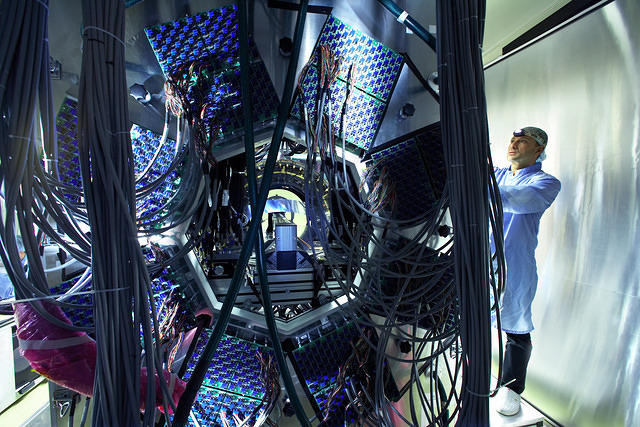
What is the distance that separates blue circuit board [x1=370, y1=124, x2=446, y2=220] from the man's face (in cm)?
116

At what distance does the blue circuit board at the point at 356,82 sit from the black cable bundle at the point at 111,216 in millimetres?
573

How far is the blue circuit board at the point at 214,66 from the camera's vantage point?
999 mm

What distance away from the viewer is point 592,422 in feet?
5.99

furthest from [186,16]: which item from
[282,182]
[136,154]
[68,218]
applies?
[282,182]

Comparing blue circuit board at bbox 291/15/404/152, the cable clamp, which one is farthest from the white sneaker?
the cable clamp

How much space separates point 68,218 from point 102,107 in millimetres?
310

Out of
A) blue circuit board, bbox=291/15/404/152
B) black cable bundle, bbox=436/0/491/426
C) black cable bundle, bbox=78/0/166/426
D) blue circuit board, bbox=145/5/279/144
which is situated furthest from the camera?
blue circuit board, bbox=291/15/404/152

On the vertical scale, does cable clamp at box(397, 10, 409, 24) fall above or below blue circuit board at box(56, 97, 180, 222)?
above

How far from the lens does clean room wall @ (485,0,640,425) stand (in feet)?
5.45

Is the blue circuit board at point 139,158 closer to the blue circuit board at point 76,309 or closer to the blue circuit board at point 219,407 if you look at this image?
the blue circuit board at point 76,309

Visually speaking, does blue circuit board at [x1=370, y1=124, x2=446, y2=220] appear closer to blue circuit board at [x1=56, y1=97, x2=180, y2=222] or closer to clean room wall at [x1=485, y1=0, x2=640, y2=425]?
blue circuit board at [x1=56, y1=97, x2=180, y2=222]

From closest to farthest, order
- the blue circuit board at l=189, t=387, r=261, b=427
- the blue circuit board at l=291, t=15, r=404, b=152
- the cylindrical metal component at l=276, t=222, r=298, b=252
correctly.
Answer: the blue circuit board at l=291, t=15, r=404, b=152, the blue circuit board at l=189, t=387, r=261, b=427, the cylindrical metal component at l=276, t=222, r=298, b=252

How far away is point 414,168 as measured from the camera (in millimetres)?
1262

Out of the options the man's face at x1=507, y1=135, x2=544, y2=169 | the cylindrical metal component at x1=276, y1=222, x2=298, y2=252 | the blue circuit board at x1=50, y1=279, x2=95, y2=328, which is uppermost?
the man's face at x1=507, y1=135, x2=544, y2=169
